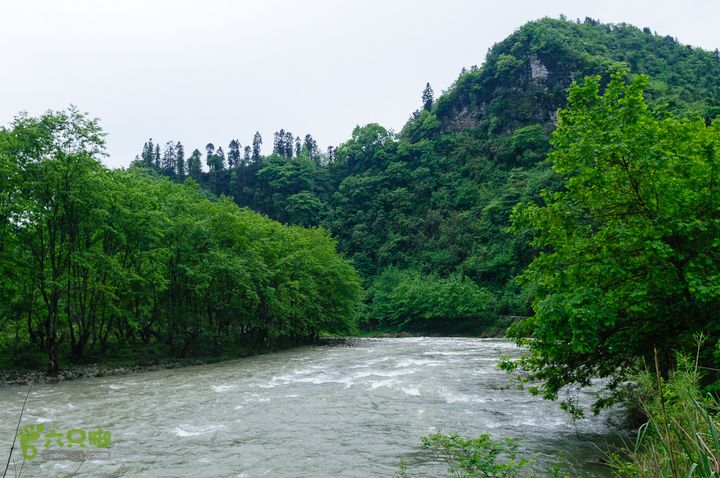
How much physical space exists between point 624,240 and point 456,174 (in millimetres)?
100878

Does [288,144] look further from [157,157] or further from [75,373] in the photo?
[75,373]

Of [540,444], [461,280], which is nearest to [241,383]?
[540,444]

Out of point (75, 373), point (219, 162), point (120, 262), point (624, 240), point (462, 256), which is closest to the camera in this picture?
point (624, 240)

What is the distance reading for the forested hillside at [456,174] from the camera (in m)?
75.6

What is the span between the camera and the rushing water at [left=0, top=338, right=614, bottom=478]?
34.6ft

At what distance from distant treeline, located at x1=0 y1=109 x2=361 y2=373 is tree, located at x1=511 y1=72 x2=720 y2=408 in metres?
23.6

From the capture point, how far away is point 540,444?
1170 cm

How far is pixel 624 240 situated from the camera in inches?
419

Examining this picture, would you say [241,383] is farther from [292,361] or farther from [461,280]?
[461,280]

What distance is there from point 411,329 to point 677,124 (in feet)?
203

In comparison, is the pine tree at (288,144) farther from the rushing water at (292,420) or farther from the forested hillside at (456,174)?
the rushing water at (292,420)

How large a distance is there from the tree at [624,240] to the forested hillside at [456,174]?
54967 mm

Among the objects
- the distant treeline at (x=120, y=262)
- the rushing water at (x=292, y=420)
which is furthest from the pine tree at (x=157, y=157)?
the rushing water at (x=292, y=420)

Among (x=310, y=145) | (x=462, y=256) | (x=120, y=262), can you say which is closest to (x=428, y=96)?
(x=310, y=145)
